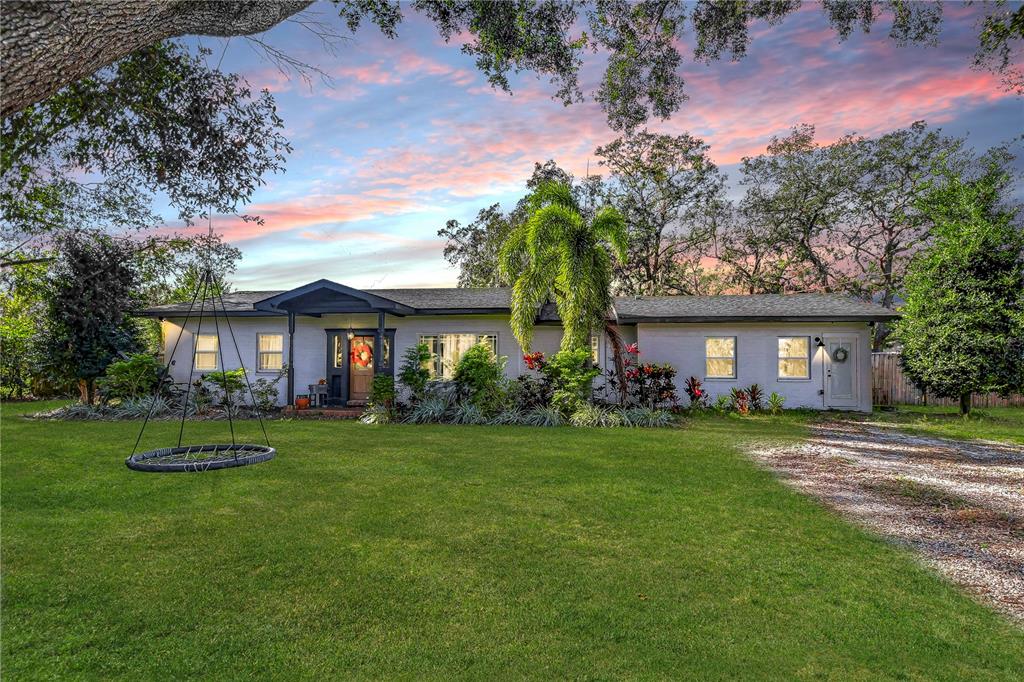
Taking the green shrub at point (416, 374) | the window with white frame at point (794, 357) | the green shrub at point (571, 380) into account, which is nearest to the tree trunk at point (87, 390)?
the green shrub at point (416, 374)

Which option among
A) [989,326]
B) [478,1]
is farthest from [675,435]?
[989,326]

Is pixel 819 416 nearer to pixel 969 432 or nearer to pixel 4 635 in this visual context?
pixel 969 432

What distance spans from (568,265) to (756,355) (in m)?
6.50

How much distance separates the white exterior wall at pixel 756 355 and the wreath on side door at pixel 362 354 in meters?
7.79

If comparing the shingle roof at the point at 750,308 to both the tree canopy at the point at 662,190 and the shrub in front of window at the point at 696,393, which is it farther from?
the tree canopy at the point at 662,190

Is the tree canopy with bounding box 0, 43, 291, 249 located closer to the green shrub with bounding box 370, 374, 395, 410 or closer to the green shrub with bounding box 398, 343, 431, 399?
the green shrub with bounding box 398, 343, 431, 399

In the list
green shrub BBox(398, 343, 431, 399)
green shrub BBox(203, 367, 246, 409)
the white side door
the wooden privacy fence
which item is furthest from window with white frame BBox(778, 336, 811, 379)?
green shrub BBox(203, 367, 246, 409)

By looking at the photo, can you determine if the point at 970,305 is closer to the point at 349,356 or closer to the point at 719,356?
the point at 719,356

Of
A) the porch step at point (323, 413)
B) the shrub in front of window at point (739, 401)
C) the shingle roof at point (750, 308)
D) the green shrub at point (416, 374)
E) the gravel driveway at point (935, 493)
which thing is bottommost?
the gravel driveway at point (935, 493)

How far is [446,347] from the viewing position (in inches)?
675

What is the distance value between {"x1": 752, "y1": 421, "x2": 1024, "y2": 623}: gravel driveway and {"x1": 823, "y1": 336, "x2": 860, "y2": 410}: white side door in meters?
4.50

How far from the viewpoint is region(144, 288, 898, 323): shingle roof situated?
15.9 meters

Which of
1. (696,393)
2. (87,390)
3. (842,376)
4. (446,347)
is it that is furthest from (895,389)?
(87,390)

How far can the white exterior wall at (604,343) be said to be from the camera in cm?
1625
